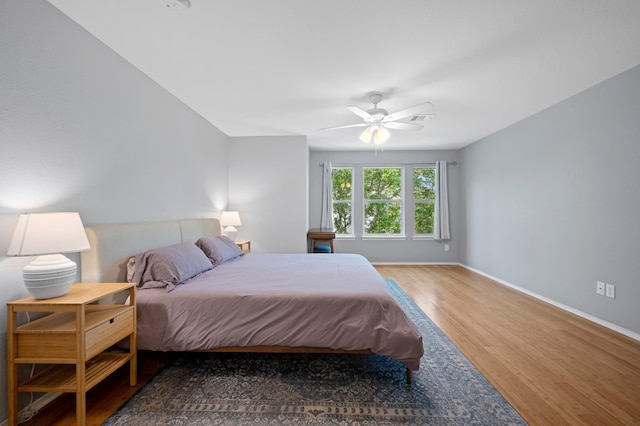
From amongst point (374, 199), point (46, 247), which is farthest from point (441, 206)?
point (46, 247)

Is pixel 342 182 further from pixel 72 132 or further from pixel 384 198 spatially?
pixel 72 132

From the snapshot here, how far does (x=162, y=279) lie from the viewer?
2.00 meters

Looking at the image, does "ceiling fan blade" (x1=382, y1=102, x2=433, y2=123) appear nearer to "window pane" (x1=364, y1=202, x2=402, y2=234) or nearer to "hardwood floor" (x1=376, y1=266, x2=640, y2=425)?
"hardwood floor" (x1=376, y1=266, x2=640, y2=425)

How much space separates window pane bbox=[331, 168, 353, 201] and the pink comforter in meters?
3.95

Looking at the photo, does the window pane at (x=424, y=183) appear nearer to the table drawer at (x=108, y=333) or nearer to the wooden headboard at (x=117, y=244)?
the wooden headboard at (x=117, y=244)

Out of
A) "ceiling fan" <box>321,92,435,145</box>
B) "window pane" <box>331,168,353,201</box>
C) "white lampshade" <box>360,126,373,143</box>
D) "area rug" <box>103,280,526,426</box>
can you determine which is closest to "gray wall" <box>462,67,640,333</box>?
"ceiling fan" <box>321,92,435,145</box>

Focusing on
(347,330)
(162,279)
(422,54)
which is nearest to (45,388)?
(162,279)

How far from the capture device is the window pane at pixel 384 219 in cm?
572

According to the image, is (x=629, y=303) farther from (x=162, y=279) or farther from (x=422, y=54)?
(x=162, y=279)

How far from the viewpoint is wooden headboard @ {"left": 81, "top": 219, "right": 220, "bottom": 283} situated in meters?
1.83

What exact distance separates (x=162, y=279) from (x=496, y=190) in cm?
483

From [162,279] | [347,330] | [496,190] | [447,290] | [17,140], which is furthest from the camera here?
[496,190]

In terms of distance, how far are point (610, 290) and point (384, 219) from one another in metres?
3.50

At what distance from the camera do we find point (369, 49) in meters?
2.10
